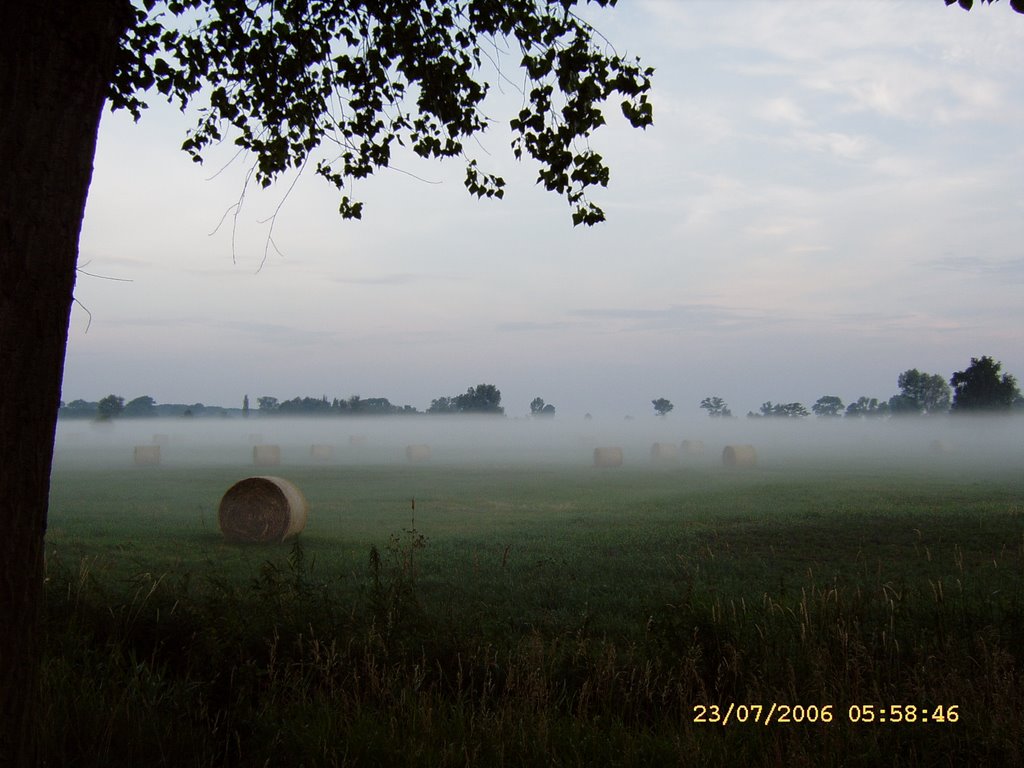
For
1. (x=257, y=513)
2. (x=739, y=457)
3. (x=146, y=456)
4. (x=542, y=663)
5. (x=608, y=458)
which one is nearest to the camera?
(x=542, y=663)

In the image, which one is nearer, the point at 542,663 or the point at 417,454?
the point at 542,663

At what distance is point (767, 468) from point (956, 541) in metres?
34.8

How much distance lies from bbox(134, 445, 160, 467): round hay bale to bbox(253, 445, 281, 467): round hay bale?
19.3ft

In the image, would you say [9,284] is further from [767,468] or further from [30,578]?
[767,468]

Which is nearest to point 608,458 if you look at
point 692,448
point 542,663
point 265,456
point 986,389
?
point 692,448

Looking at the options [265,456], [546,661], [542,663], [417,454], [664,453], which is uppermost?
[664,453]

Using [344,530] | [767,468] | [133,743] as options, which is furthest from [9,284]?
[767,468]

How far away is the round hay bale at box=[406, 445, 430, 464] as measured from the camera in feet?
193

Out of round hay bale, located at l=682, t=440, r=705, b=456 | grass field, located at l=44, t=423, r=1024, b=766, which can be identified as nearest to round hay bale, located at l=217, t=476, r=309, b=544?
grass field, located at l=44, t=423, r=1024, b=766

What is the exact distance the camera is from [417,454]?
59562 mm

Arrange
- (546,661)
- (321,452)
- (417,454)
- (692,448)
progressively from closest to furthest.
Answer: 1. (546,661)
2. (417,454)
3. (321,452)
4. (692,448)

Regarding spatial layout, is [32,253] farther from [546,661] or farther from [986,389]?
[986,389]

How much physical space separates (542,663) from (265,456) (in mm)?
48734

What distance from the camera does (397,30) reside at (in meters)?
8.92
